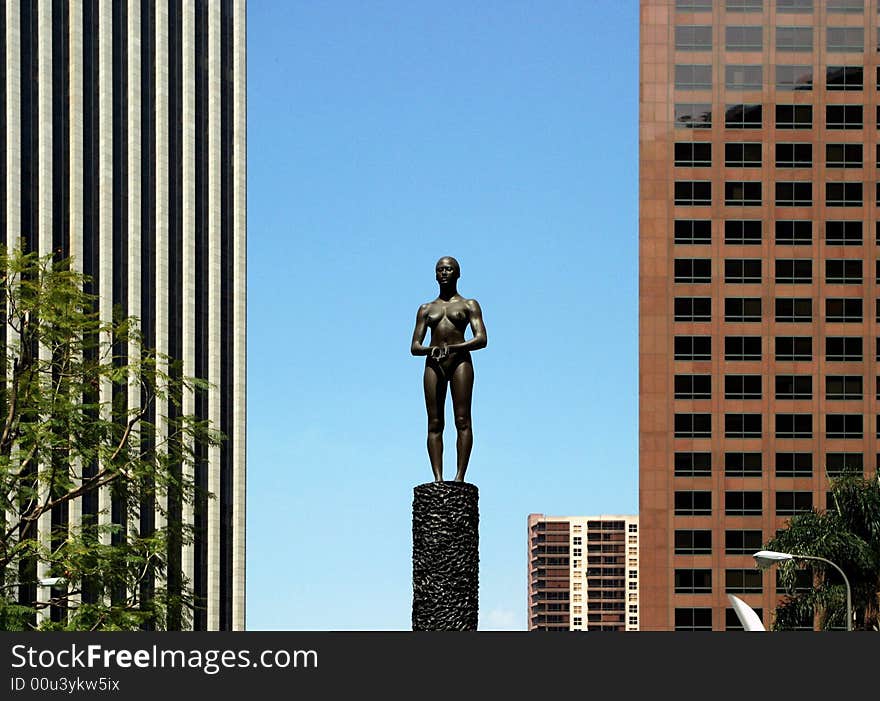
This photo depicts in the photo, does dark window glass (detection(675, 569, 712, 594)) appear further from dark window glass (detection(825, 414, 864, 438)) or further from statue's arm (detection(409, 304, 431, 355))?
statue's arm (detection(409, 304, 431, 355))

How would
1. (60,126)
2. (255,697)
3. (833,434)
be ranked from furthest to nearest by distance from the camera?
(833,434), (60,126), (255,697)

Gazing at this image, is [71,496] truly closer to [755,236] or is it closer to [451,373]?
[451,373]

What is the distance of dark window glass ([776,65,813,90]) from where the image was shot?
387 feet

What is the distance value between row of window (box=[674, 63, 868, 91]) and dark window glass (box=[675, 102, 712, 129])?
124 cm

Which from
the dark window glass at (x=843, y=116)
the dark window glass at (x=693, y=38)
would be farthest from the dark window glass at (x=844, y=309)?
the dark window glass at (x=693, y=38)

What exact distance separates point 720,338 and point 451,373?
92.3m

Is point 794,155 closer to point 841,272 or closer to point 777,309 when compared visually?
point 841,272

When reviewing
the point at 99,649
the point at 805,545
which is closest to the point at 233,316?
the point at 805,545

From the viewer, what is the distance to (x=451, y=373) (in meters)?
25.5

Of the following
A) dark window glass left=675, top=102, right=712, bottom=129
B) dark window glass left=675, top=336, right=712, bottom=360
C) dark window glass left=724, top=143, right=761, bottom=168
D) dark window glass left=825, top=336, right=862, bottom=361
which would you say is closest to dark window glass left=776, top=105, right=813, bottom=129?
dark window glass left=724, top=143, right=761, bottom=168

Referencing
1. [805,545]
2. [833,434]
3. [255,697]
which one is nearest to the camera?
[255,697]

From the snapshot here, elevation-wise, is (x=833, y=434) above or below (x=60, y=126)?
below

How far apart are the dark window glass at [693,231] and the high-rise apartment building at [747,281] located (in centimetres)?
10

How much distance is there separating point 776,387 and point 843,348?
5678 mm
